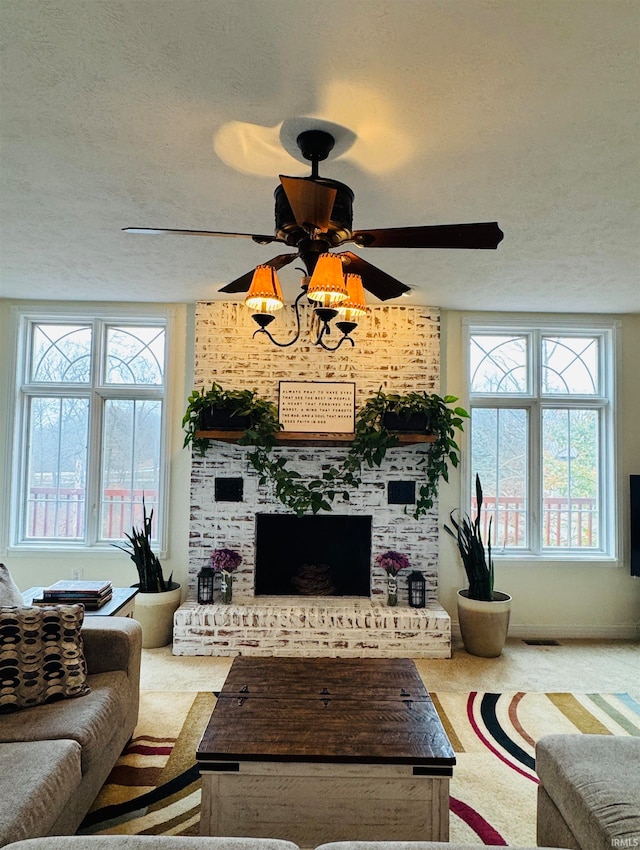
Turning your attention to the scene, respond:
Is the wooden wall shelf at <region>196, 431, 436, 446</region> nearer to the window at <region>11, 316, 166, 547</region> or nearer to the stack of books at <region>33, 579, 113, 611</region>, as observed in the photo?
the window at <region>11, 316, 166, 547</region>

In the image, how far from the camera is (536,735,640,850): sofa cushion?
1.53 metres

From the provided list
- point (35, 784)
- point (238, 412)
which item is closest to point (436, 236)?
Answer: point (35, 784)

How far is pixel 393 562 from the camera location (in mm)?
4367

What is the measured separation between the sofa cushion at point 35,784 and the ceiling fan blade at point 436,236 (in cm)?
210

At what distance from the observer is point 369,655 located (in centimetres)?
405

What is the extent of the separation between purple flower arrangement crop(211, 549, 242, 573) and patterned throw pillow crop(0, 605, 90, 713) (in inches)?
75.9

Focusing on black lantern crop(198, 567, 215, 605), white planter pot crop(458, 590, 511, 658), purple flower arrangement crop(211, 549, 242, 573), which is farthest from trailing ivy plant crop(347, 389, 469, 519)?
black lantern crop(198, 567, 215, 605)

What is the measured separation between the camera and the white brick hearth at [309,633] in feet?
13.3

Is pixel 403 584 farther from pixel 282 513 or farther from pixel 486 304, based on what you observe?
pixel 486 304

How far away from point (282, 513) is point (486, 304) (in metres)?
2.45

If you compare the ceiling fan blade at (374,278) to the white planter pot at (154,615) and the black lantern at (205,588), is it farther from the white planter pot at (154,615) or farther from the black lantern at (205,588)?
the white planter pot at (154,615)

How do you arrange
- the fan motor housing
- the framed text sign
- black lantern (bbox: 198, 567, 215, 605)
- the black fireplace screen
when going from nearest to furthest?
the fan motor housing < black lantern (bbox: 198, 567, 215, 605) < the framed text sign < the black fireplace screen

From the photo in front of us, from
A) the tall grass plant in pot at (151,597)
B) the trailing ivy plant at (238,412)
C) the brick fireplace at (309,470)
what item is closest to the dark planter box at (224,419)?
the trailing ivy plant at (238,412)

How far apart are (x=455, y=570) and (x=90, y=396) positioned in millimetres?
3516
